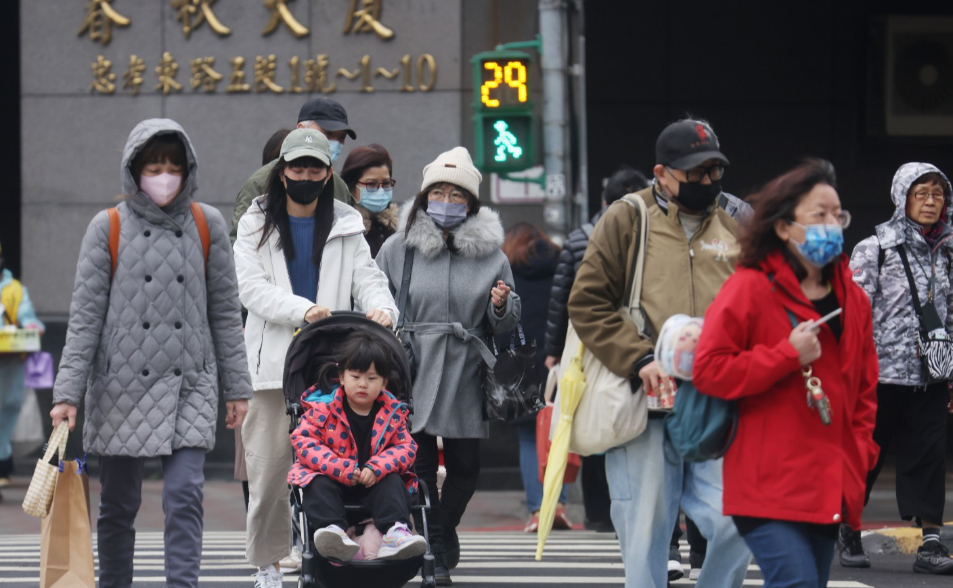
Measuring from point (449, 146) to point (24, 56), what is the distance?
401 centimetres

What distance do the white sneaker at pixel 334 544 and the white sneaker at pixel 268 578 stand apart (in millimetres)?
1145

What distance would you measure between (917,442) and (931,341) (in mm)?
565

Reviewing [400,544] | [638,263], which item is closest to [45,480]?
[400,544]

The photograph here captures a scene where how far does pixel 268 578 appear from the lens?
6.68m

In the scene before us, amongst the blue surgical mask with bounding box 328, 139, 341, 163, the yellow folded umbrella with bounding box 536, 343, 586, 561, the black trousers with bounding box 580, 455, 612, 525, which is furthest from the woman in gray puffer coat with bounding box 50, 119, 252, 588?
the black trousers with bounding box 580, 455, 612, 525

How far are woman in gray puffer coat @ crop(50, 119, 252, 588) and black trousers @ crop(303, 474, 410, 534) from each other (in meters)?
0.45

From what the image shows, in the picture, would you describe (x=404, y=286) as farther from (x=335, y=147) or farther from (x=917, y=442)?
(x=917, y=442)

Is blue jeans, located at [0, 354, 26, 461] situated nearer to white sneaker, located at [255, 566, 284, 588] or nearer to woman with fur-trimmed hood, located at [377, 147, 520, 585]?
woman with fur-trimmed hood, located at [377, 147, 520, 585]

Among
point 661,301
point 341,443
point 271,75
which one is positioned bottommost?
point 341,443

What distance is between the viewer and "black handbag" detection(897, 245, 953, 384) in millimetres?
7809

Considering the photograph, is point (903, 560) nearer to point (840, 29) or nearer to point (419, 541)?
point (419, 541)

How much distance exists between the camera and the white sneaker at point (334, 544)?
5566mm

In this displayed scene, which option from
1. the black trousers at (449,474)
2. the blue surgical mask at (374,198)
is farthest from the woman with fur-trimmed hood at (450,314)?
the blue surgical mask at (374,198)

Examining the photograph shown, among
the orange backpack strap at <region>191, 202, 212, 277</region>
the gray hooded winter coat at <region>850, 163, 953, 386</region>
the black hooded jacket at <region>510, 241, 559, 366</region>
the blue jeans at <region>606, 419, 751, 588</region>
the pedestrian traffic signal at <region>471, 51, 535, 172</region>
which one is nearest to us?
the blue jeans at <region>606, 419, 751, 588</region>
